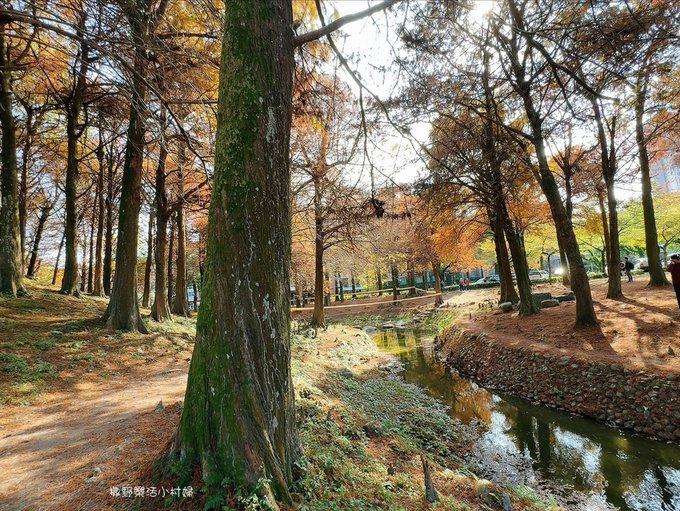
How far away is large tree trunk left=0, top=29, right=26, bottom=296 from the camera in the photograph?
895 cm

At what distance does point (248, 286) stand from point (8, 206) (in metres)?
10.7

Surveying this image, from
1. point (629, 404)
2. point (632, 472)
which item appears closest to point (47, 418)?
point (632, 472)

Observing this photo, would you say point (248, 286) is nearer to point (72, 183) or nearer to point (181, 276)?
point (72, 183)

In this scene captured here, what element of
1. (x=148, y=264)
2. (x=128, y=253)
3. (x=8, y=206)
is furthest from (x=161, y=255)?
(x=148, y=264)

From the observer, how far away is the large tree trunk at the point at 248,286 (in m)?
2.37

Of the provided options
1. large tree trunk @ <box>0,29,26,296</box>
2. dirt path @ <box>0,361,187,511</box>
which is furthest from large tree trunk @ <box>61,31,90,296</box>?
dirt path @ <box>0,361,187,511</box>

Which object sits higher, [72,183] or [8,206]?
[72,183]

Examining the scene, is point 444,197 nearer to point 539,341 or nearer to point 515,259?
point 515,259

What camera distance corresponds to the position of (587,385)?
688 cm

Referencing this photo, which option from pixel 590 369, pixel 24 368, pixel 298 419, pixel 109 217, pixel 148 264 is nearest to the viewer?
pixel 298 419

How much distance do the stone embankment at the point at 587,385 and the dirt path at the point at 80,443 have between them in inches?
287

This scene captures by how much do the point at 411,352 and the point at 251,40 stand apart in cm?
1259

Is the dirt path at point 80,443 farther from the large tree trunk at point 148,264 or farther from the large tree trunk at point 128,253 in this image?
the large tree trunk at point 148,264

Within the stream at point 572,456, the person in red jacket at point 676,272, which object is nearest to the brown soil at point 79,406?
the stream at point 572,456
